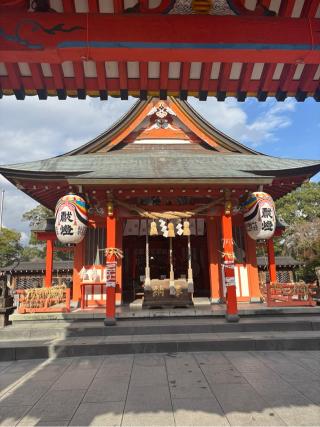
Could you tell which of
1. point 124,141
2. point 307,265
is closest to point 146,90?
point 124,141

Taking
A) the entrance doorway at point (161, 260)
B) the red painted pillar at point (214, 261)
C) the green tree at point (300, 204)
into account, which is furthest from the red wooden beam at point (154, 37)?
the green tree at point (300, 204)

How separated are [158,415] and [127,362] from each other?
105 inches

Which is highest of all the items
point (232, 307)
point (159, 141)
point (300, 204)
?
point (300, 204)

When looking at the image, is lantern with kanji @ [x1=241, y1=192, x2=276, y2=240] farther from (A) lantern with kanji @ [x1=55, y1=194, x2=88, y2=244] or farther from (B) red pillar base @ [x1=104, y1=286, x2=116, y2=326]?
(A) lantern with kanji @ [x1=55, y1=194, x2=88, y2=244]

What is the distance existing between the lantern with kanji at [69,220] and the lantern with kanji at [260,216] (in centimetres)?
507

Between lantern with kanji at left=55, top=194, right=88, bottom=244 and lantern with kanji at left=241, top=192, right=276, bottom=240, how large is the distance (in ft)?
16.6

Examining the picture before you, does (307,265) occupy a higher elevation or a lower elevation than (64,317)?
higher

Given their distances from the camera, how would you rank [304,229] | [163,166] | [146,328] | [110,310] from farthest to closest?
[304,229] → [163,166] → [110,310] → [146,328]

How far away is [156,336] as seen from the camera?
789 centimetres

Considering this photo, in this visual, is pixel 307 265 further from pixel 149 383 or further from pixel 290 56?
pixel 290 56

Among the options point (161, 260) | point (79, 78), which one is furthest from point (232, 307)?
point (79, 78)

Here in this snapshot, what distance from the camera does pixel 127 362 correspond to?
20.9 feet

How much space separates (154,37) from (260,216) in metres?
6.49

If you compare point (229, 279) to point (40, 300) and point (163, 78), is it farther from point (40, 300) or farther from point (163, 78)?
point (163, 78)
